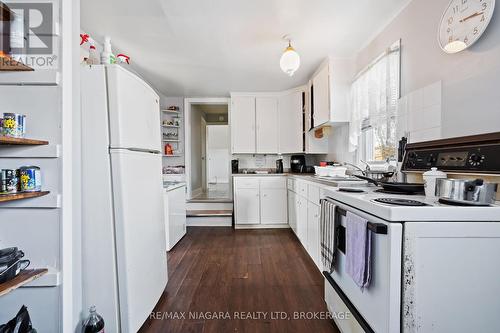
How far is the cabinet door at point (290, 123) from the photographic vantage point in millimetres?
3609

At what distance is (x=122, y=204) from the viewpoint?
1232 millimetres

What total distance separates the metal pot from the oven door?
0.34 metres

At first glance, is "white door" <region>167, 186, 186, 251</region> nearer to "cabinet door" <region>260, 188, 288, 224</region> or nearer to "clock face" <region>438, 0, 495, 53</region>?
"cabinet door" <region>260, 188, 288, 224</region>

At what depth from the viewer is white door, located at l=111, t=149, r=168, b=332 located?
48.6 inches

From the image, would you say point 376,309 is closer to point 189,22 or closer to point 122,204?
point 122,204

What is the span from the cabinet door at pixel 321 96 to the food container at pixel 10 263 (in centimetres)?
277

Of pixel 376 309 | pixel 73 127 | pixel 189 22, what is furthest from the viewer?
pixel 189 22

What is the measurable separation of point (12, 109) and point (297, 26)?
213cm

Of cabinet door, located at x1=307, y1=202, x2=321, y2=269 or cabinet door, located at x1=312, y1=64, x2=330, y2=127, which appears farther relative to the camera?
cabinet door, located at x1=312, y1=64, x2=330, y2=127

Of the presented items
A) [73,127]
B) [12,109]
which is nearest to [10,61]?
[12,109]

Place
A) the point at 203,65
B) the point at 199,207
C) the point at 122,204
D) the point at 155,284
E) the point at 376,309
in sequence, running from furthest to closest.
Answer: the point at 199,207
the point at 203,65
the point at 155,284
the point at 122,204
the point at 376,309

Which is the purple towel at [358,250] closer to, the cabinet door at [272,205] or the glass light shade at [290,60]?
the glass light shade at [290,60]

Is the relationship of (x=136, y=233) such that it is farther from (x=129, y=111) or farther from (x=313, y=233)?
(x=313, y=233)

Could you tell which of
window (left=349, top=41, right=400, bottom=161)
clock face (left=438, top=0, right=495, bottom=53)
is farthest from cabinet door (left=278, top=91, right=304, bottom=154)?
clock face (left=438, top=0, right=495, bottom=53)
